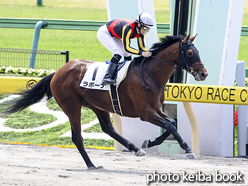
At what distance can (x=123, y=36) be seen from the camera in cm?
459

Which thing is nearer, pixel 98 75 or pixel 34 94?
pixel 98 75

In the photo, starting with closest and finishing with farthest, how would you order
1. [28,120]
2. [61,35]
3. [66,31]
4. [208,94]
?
[208,94], [28,120], [61,35], [66,31]

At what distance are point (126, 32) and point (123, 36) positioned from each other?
6 centimetres

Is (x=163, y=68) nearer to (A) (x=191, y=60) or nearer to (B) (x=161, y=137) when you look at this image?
(A) (x=191, y=60)

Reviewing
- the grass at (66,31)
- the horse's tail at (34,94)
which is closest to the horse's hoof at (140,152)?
the horse's tail at (34,94)

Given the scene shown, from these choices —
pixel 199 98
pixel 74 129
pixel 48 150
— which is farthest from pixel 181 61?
pixel 48 150

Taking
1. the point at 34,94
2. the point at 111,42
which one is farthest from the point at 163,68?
the point at 34,94

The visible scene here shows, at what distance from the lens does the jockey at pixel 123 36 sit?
4.57 meters

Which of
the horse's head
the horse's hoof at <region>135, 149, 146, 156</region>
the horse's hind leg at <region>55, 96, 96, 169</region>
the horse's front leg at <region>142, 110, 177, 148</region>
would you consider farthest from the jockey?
the horse's hoof at <region>135, 149, 146, 156</region>

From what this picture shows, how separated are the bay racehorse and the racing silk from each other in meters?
0.22

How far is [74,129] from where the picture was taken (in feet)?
16.8

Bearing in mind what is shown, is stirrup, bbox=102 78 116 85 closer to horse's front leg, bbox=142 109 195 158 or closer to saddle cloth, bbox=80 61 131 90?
saddle cloth, bbox=80 61 131 90

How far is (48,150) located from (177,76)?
2304 mm

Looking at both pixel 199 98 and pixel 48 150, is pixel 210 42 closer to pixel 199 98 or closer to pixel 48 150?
pixel 199 98
